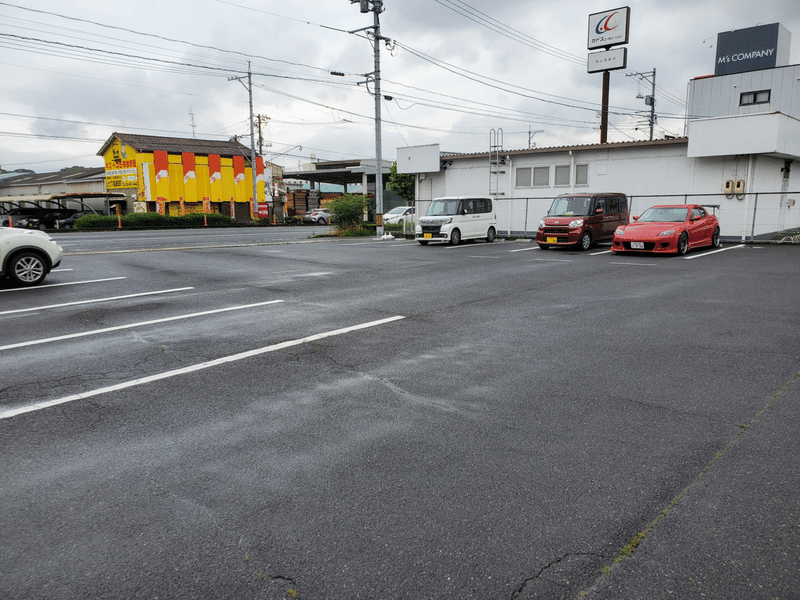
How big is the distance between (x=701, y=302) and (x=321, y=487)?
7.74 m

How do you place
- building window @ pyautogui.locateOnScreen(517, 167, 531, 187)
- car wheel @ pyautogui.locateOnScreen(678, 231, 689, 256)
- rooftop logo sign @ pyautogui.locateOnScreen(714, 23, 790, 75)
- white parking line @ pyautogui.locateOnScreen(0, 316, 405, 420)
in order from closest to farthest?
white parking line @ pyautogui.locateOnScreen(0, 316, 405, 420) → car wheel @ pyautogui.locateOnScreen(678, 231, 689, 256) → building window @ pyautogui.locateOnScreen(517, 167, 531, 187) → rooftop logo sign @ pyautogui.locateOnScreen(714, 23, 790, 75)

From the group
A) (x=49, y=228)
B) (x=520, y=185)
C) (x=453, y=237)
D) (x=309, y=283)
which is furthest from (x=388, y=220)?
(x=309, y=283)

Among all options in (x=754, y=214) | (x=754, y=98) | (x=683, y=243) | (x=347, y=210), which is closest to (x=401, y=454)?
(x=683, y=243)

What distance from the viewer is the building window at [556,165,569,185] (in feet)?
80.4

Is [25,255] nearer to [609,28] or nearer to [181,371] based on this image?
[181,371]

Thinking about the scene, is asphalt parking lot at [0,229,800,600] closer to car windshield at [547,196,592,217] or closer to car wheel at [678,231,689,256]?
car wheel at [678,231,689,256]

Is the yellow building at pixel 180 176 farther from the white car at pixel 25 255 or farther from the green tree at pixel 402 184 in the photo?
the white car at pixel 25 255

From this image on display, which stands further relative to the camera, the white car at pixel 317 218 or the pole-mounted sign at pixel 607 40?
the white car at pixel 317 218

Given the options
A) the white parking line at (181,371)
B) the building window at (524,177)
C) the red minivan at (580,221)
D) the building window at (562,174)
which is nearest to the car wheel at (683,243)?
the red minivan at (580,221)

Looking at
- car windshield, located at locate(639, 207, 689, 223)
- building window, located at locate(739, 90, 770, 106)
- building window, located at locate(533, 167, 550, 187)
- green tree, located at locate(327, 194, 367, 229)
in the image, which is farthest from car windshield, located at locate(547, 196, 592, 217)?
building window, located at locate(739, 90, 770, 106)

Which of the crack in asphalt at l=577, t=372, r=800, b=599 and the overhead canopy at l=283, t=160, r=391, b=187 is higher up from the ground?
the overhead canopy at l=283, t=160, r=391, b=187

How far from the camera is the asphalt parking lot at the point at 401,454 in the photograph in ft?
8.04

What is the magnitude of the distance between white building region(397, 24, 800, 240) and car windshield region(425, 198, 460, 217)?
14.4 ft

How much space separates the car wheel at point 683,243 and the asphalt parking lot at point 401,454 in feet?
27.3
